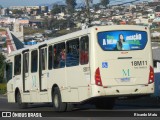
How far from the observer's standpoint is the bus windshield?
19.0 metres

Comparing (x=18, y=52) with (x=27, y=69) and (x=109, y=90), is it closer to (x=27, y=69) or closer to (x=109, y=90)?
(x=27, y=69)

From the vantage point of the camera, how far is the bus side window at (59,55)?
20.8 metres

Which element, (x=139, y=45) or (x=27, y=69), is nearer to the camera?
(x=139, y=45)

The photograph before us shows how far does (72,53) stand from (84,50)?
951mm

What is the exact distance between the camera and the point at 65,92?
67.6 ft

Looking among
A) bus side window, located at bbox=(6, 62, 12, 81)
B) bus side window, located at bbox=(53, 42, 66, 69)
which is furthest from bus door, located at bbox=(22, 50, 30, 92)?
bus side window, located at bbox=(53, 42, 66, 69)

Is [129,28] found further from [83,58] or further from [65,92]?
[65,92]

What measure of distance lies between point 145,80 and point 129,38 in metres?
1.69

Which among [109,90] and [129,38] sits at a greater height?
[129,38]

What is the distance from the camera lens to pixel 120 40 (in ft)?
62.6

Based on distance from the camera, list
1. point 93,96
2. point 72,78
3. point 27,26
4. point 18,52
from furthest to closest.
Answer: point 27,26
point 18,52
point 72,78
point 93,96

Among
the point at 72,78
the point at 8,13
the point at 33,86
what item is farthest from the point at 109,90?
the point at 8,13

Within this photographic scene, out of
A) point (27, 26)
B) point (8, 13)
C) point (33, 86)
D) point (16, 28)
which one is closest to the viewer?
point (33, 86)

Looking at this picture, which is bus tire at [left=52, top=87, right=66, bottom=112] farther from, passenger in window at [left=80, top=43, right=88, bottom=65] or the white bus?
passenger in window at [left=80, top=43, right=88, bottom=65]
